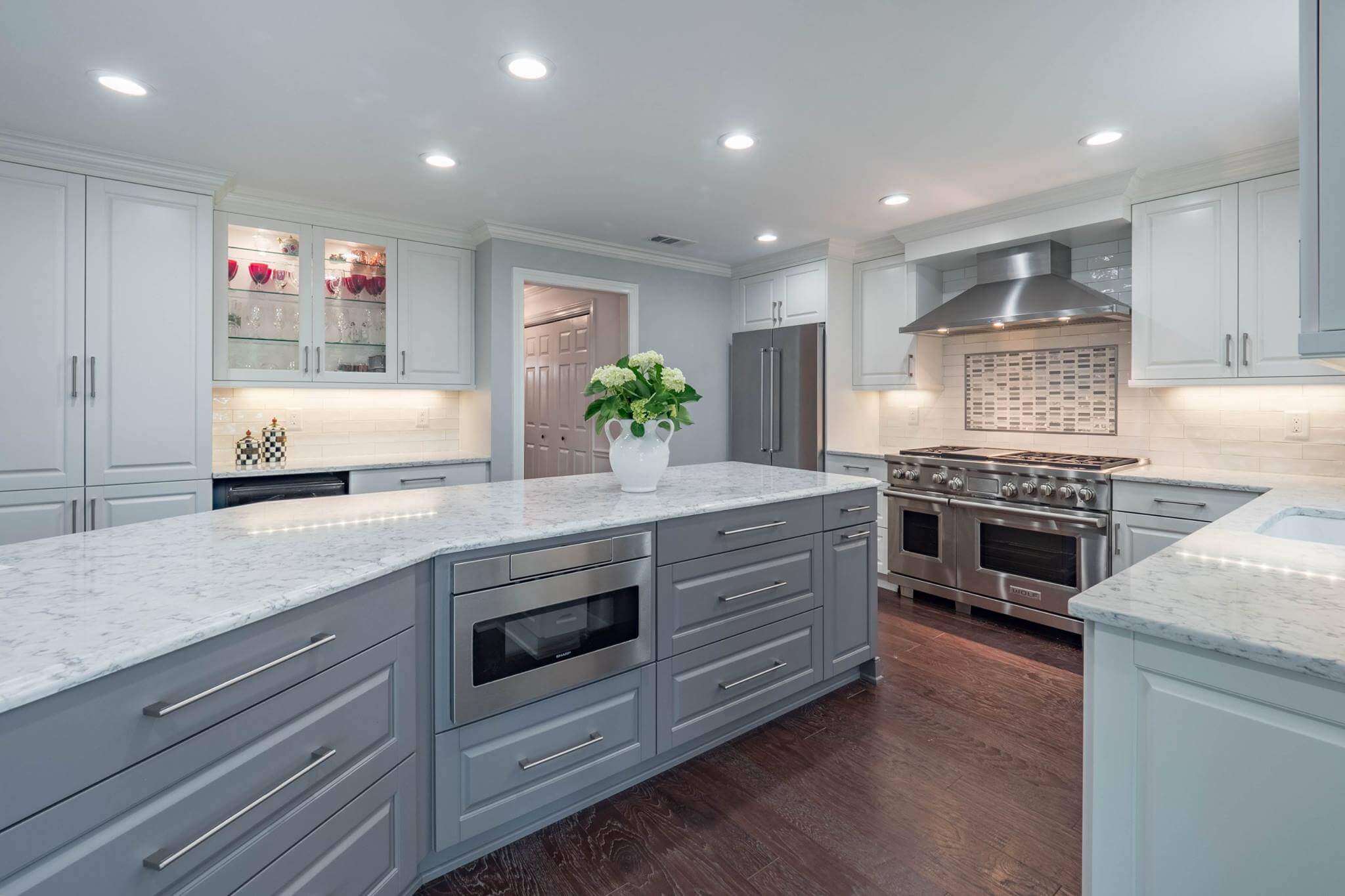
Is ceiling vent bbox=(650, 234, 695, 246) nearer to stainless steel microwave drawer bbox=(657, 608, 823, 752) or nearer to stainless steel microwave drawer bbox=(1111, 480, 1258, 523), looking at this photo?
stainless steel microwave drawer bbox=(657, 608, 823, 752)

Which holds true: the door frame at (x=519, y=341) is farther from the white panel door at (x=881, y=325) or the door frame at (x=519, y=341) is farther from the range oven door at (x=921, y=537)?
the range oven door at (x=921, y=537)

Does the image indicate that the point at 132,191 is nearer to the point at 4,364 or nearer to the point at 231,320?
the point at 231,320

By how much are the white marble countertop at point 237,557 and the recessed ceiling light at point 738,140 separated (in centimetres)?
154

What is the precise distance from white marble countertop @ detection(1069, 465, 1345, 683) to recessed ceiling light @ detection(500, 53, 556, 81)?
2290 millimetres

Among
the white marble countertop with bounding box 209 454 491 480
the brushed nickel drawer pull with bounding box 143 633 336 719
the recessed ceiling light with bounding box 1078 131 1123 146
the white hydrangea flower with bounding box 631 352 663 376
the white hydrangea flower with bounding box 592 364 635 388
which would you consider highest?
the recessed ceiling light with bounding box 1078 131 1123 146

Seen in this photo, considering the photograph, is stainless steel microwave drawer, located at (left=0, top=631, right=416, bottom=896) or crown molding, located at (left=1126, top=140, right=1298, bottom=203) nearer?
stainless steel microwave drawer, located at (left=0, top=631, right=416, bottom=896)

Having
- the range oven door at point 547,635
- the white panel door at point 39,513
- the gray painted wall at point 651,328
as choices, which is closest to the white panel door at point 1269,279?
the range oven door at point 547,635

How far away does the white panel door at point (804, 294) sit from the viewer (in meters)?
4.80

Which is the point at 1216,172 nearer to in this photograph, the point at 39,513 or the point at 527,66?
the point at 527,66

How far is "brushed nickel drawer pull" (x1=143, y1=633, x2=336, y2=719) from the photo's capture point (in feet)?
3.20

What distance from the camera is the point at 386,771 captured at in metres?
1.50

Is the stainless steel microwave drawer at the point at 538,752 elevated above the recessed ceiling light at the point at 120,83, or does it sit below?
below

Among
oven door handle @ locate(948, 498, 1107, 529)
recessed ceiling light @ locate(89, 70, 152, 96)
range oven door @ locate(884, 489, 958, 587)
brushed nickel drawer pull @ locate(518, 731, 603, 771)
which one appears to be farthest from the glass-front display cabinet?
oven door handle @ locate(948, 498, 1107, 529)

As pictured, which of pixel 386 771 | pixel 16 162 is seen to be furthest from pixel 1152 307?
pixel 16 162
